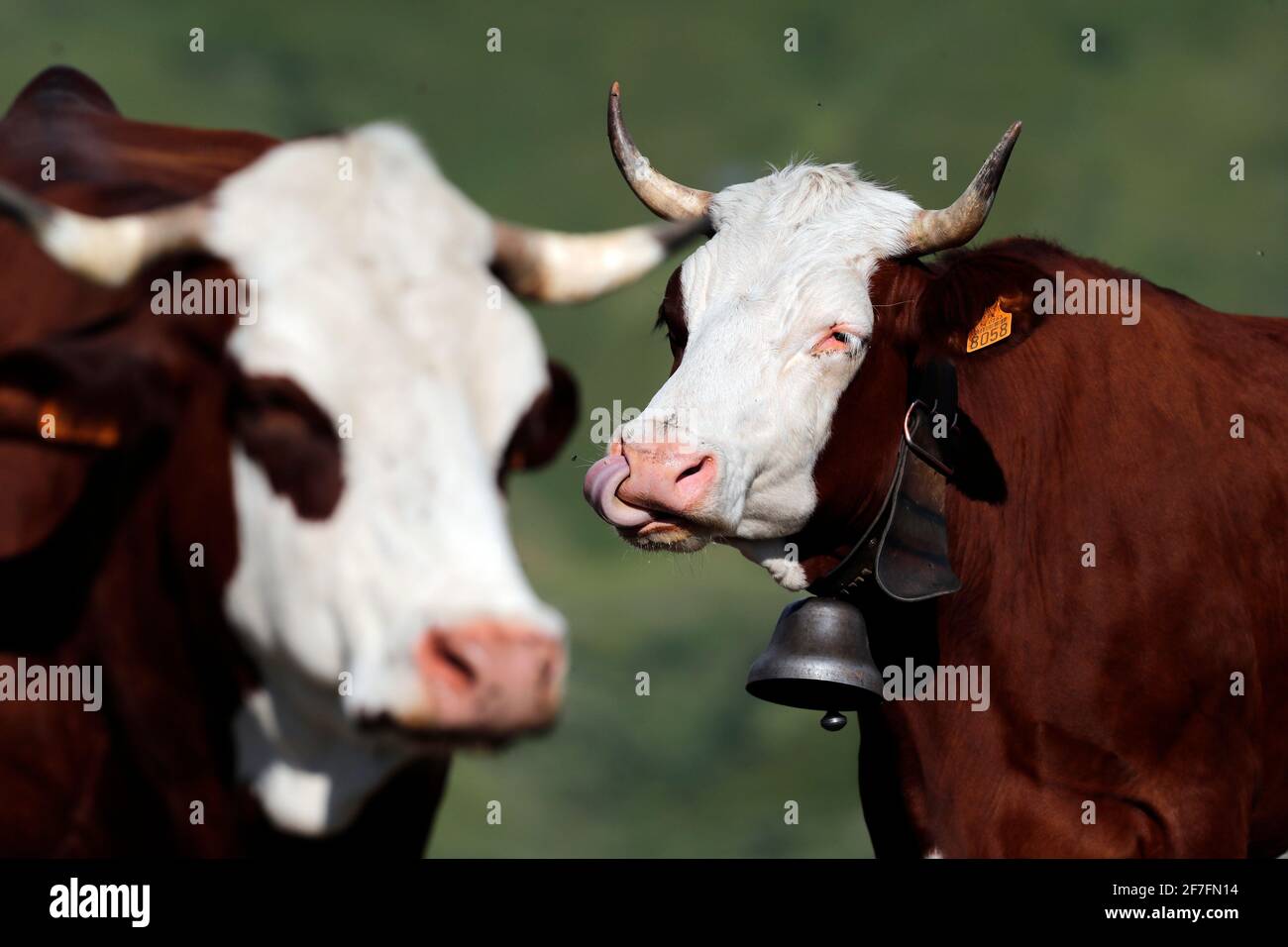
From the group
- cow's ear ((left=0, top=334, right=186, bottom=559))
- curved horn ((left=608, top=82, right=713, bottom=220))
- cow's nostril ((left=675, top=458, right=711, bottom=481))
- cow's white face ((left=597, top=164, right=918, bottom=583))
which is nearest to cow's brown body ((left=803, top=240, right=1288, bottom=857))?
cow's white face ((left=597, top=164, right=918, bottom=583))

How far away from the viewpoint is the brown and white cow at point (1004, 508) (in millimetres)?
5496

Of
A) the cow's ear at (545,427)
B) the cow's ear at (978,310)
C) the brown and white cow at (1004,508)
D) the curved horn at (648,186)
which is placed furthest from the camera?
the curved horn at (648,186)

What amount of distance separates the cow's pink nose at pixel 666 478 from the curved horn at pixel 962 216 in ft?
3.81

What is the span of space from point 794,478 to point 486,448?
2573mm

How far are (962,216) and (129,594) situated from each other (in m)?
3.39

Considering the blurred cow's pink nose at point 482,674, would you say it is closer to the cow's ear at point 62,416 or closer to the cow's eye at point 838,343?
the cow's ear at point 62,416

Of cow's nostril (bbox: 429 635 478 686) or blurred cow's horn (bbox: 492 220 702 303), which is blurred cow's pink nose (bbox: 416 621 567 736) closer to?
cow's nostril (bbox: 429 635 478 686)

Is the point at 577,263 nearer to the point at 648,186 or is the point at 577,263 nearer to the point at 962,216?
the point at 962,216

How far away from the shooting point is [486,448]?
3.05 meters

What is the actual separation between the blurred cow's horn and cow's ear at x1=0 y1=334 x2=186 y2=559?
705mm

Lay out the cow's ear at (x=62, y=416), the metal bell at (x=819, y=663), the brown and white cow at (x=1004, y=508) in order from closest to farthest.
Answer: the cow's ear at (x=62, y=416) < the metal bell at (x=819, y=663) < the brown and white cow at (x=1004, y=508)

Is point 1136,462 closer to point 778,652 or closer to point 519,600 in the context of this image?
point 778,652

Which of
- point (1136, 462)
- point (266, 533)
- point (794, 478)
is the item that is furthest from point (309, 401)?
point (1136, 462)

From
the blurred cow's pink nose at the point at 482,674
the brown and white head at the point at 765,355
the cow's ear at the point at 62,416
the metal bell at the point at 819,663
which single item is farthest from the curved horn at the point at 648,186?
the blurred cow's pink nose at the point at 482,674
